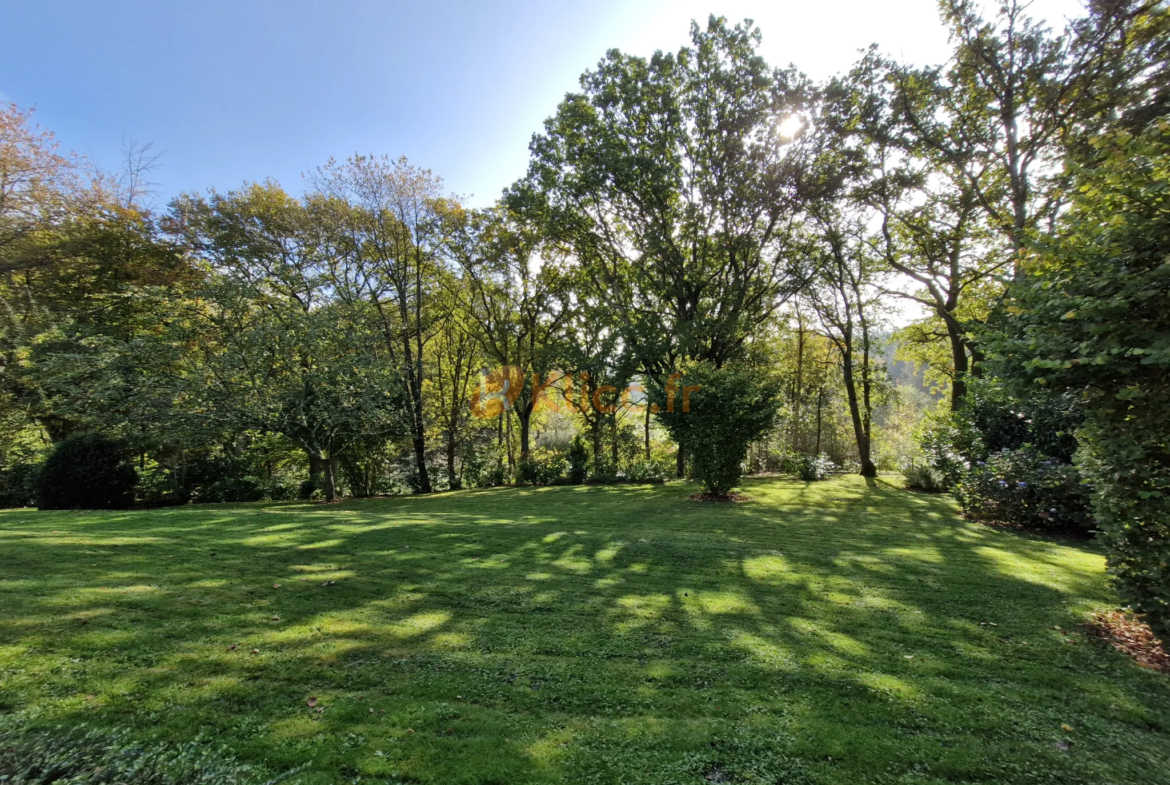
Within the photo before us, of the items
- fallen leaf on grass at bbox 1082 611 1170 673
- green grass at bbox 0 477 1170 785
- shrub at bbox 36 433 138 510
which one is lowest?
fallen leaf on grass at bbox 1082 611 1170 673

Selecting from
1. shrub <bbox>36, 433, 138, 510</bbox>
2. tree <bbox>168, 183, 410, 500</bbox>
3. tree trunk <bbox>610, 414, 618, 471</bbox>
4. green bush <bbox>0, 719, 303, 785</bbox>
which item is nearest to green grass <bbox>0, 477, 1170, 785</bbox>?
green bush <bbox>0, 719, 303, 785</bbox>

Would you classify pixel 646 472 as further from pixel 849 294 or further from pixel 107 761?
pixel 107 761

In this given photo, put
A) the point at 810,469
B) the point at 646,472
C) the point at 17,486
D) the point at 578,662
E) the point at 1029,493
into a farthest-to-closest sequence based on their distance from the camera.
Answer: the point at 810,469
the point at 646,472
the point at 17,486
the point at 1029,493
the point at 578,662

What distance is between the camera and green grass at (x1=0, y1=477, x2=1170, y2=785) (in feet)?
7.29

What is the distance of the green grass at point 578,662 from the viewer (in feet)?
7.29

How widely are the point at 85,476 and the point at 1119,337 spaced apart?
1776 cm

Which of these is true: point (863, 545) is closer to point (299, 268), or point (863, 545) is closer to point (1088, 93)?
point (1088, 93)

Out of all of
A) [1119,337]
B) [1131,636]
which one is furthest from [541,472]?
[1119,337]

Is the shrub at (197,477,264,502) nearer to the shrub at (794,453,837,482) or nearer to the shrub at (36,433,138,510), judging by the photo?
the shrub at (36,433,138,510)

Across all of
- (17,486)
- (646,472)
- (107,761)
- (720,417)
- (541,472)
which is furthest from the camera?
(541,472)

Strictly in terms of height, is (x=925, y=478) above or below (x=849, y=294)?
below

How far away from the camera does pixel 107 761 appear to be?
6.28 ft

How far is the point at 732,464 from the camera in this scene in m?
12.2

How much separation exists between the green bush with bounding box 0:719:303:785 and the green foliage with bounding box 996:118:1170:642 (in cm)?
531
